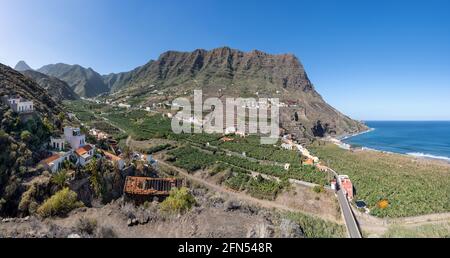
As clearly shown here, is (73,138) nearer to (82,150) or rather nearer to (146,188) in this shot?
(82,150)

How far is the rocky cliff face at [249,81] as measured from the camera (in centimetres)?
10950

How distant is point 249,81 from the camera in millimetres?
135000

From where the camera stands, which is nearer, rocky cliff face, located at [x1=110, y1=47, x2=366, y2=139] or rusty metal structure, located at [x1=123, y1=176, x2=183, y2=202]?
rusty metal structure, located at [x1=123, y1=176, x2=183, y2=202]

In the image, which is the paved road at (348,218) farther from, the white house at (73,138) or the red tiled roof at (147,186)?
the white house at (73,138)

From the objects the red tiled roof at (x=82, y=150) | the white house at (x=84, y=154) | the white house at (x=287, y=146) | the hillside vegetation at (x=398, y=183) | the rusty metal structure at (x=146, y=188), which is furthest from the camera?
the white house at (x=287, y=146)

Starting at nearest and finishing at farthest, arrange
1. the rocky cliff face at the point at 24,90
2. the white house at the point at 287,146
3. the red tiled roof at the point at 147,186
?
the red tiled roof at the point at 147,186 < the rocky cliff face at the point at 24,90 < the white house at the point at 287,146

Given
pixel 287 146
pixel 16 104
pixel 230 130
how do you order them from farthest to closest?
pixel 230 130 < pixel 287 146 < pixel 16 104

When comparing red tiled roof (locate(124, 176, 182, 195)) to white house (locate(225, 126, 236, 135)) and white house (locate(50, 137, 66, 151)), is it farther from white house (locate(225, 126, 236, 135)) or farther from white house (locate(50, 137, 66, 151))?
white house (locate(225, 126, 236, 135))

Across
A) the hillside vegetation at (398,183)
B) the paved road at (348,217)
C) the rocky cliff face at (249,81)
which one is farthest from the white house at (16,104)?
the rocky cliff face at (249,81)

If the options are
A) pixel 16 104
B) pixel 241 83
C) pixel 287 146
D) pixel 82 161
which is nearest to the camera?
pixel 82 161

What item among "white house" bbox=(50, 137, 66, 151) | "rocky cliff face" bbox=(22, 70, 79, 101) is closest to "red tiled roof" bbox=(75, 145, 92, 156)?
"white house" bbox=(50, 137, 66, 151)

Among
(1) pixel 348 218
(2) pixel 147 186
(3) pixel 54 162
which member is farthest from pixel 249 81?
(3) pixel 54 162

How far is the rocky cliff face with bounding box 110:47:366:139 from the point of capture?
110 m
